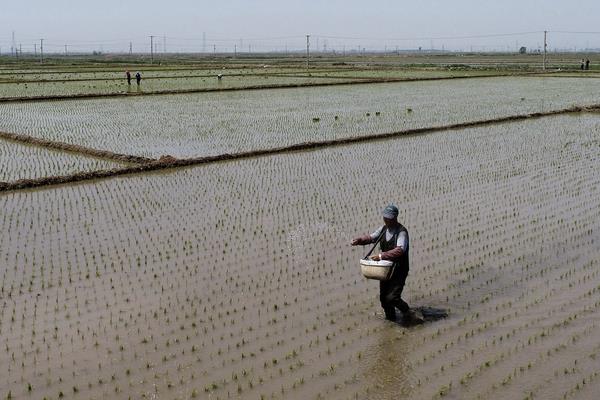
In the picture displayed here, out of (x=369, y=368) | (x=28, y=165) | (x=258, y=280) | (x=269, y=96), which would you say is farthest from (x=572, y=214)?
(x=269, y=96)

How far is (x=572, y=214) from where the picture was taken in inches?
322

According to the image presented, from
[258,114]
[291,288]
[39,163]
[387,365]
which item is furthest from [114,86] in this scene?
[387,365]

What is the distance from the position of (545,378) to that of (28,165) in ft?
30.4

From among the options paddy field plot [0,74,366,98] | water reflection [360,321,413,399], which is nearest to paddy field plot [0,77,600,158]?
paddy field plot [0,74,366,98]

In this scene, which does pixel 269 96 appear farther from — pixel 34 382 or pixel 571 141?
pixel 34 382

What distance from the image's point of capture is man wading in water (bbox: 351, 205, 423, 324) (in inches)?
188

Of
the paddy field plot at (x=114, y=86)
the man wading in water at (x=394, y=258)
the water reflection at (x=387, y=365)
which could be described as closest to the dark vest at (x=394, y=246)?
the man wading in water at (x=394, y=258)

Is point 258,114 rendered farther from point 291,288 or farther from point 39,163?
point 291,288

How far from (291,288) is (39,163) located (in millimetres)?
7148

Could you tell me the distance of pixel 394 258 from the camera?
4.71m

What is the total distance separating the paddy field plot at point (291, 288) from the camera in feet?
13.7

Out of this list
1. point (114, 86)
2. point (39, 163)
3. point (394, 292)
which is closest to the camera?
point (394, 292)

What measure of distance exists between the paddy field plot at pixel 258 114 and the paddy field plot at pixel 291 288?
3639 millimetres

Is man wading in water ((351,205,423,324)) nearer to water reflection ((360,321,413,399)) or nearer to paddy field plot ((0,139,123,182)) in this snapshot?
water reflection ((360,321,413,399))
